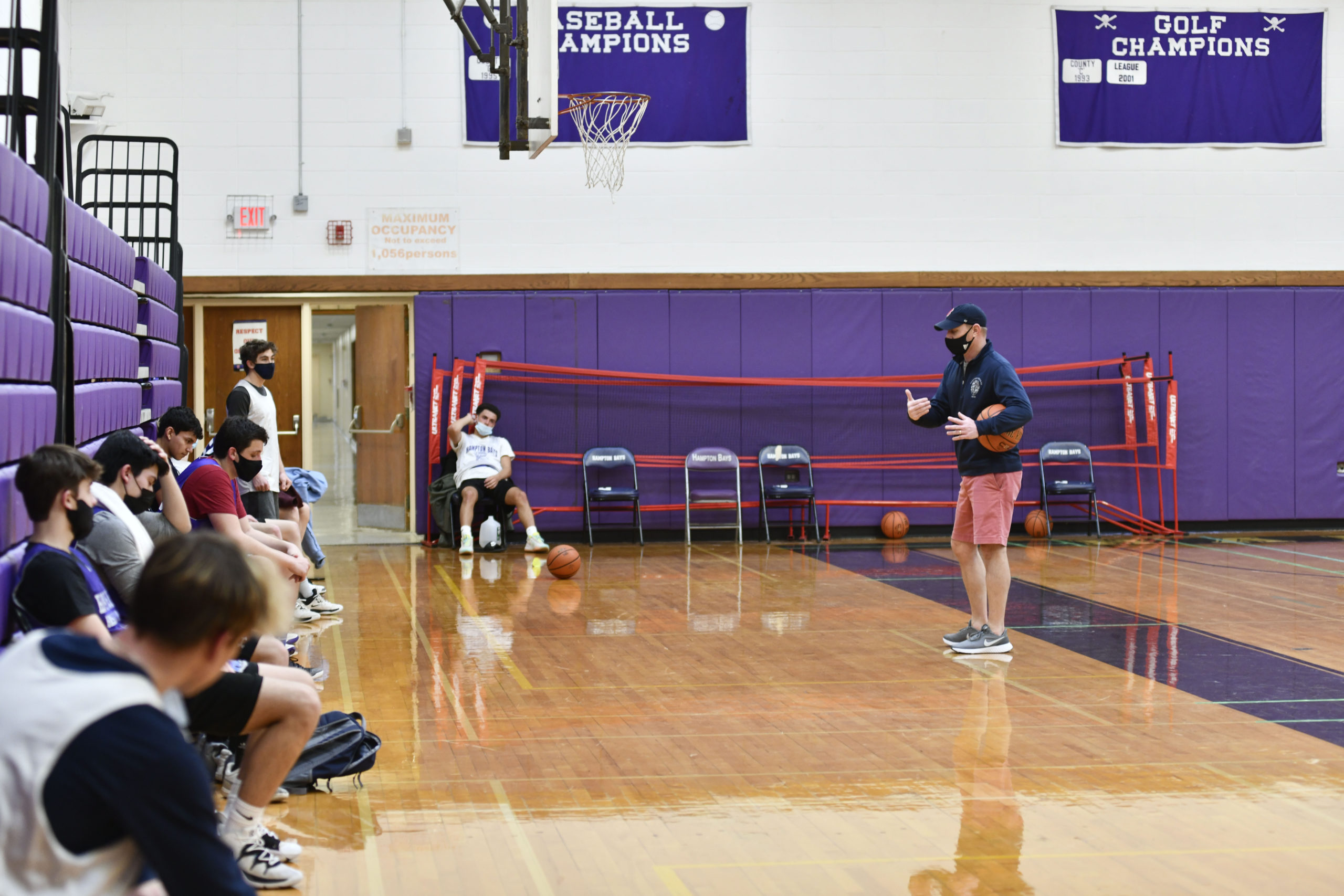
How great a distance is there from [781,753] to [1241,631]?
12.4 ft

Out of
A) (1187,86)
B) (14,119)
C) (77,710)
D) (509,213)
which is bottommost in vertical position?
(77,710)

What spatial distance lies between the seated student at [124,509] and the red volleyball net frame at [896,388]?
7.20 metres

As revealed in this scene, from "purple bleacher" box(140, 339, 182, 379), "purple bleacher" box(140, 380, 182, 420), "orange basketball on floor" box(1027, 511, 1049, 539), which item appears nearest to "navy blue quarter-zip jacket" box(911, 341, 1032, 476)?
"purple bleacher" box(140, 380, 182, 420)

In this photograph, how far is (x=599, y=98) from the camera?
10984mm

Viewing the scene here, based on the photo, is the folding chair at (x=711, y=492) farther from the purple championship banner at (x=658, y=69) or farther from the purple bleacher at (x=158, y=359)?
the purple bleacher at (x=158, y=359)

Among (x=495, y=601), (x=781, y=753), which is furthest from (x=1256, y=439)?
(x=781, y=753)

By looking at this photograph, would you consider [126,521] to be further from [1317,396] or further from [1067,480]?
[1317,396]

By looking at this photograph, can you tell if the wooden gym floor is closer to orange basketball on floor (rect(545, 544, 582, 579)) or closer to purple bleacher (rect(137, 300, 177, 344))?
orange basketball on floor (rect(545, 544, 582, 579))

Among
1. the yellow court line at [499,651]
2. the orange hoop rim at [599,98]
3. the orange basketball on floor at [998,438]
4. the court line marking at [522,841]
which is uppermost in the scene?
the orange hoop rim at [599,98]

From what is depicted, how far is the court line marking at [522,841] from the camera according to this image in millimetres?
3342

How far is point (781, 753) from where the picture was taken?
15.3ft

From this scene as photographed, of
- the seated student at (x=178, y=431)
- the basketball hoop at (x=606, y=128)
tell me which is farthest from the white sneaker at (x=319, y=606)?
the basketball hoop at (x=606, y=128)

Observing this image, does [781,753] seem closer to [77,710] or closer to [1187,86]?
[77,710]

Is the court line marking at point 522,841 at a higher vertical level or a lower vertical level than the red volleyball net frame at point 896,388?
lower
